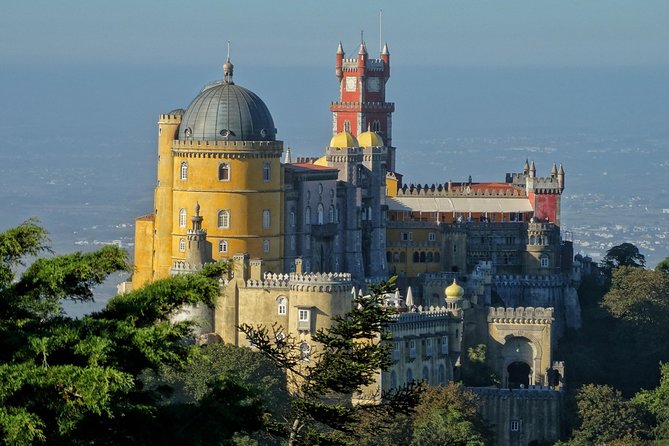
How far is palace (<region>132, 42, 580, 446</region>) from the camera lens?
301ft

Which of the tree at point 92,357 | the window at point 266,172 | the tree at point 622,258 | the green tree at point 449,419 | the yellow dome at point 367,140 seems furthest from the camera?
the tree at point 622,258

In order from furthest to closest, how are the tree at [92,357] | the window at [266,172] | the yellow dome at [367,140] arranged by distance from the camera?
the yellow dome at [367,140], the window at [266,172], the tree at [92,357]

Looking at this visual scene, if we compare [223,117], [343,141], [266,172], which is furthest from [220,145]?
[343,141]

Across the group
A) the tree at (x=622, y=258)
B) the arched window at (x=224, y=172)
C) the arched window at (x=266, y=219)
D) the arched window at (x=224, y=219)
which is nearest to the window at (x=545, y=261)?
the tree at (x=622, y=258)

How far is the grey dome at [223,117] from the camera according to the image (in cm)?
9675

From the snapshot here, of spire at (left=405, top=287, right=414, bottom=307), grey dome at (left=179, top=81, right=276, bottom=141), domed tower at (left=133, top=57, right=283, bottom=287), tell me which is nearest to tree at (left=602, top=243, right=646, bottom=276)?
spire at (left=405, top=287, right=414, bottom=307)

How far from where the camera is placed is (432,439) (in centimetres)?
8175

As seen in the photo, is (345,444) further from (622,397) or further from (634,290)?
(634,290)

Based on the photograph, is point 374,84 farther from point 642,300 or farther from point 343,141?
point 642,300

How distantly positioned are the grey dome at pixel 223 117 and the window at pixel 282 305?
9.00m

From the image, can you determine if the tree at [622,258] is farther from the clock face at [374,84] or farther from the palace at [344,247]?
the clock face at [374,84]

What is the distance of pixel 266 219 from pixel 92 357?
56140mm

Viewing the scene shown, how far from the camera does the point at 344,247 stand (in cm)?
10344

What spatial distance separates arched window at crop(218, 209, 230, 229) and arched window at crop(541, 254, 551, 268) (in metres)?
19.3
